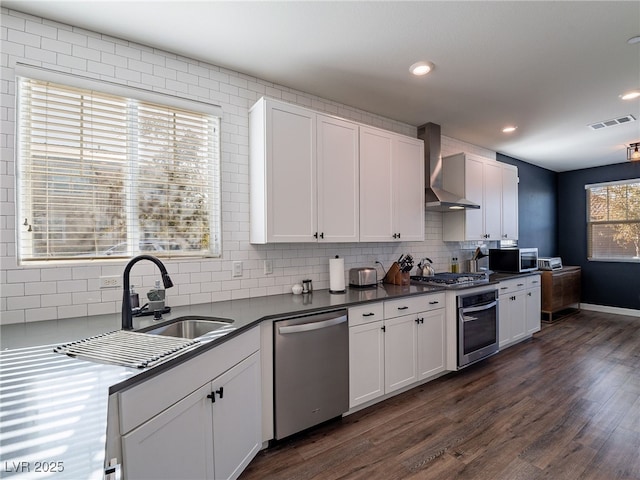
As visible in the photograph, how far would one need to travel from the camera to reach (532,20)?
202cm

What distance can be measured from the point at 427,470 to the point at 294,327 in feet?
3.95

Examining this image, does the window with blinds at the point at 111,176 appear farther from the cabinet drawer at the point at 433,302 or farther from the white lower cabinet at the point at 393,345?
the cabinet drawer at the point at 433,302

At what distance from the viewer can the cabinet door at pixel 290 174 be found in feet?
8.09

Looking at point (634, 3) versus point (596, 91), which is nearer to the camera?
point (634, 3)

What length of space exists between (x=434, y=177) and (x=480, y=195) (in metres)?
0.90

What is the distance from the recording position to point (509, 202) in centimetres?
468

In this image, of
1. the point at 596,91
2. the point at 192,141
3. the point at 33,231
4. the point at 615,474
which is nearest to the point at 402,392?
the point at 615,474

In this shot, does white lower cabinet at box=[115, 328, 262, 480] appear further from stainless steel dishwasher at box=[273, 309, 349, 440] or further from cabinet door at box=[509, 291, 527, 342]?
cabinet door at box=[509, 291, 527, 342]

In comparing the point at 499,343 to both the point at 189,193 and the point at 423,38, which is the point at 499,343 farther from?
the point at 189,193

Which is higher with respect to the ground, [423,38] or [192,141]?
[423,38]

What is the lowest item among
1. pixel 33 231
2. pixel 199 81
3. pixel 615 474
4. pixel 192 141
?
pixel 615 474

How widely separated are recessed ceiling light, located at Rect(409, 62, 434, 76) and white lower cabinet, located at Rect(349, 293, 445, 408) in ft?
6.42

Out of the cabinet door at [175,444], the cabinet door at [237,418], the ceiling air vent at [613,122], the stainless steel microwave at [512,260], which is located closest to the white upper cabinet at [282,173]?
the cabinet door at [237,418]

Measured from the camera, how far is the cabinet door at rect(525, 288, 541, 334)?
434 cm
